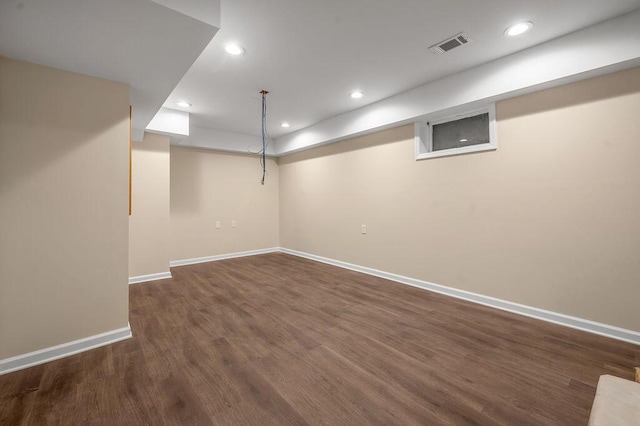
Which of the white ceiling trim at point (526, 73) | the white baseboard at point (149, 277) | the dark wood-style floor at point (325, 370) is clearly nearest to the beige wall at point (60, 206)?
the dark wood-style floor at point (325, 370)

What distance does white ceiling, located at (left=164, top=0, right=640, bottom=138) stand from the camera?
1.92m

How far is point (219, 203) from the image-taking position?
5410 millimetres

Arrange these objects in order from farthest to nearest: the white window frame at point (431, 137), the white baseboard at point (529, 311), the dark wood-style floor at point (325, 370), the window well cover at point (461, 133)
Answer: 1. the window well cover at point (461, 133)
2. the white window frame at point (431, 137)
3. the white baseboard at point (529, 311)
4. the dark wood-style floor at point (325, 370)

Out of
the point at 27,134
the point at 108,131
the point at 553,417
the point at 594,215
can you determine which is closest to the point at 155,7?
the point at 108,131

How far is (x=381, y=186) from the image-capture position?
4.04 meters

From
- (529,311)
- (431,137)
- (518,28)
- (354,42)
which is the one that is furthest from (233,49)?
(529,311)

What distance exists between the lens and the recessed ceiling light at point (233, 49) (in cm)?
236

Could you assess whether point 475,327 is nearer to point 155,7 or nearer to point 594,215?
point 594,215

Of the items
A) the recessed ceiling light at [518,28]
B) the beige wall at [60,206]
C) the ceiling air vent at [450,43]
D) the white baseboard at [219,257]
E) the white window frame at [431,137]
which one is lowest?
the white baseboard at [219,257]

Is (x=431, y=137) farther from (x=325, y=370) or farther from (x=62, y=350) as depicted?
(x=62, y=350)

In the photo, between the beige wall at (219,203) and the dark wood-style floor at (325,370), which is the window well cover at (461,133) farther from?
the beige wall at (219,203)

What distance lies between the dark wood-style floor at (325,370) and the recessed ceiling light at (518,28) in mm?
2638

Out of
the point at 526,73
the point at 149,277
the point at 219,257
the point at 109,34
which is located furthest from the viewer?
the point at 219,257

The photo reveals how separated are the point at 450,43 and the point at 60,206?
364 centimetres
